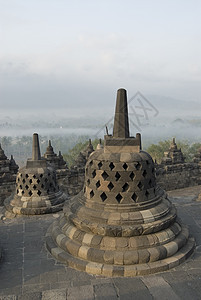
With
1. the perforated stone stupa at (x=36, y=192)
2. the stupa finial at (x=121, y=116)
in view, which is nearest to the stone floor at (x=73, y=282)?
the perforated stone stupa at (x=36, y=192)

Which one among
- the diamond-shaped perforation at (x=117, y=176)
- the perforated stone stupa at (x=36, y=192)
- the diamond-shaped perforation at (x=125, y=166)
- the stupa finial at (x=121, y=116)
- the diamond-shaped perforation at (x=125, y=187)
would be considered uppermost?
the stupa finial at (x=121, y=116)

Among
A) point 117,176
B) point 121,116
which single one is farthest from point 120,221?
point 121,116

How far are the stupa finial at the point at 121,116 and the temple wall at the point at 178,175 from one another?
1233 centimetres

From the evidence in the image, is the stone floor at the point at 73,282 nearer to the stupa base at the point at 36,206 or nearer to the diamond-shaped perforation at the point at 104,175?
the diamond-shaped perforation at the point at 104,175

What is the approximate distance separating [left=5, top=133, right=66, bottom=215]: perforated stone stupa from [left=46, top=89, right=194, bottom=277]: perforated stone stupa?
8.88 ft

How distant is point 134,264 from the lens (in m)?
4.59

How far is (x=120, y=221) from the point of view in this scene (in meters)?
4.93

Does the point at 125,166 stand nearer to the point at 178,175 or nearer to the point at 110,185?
the point at 110,185

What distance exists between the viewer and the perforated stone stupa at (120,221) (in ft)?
15.1

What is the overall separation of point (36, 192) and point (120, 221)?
15.8 feet

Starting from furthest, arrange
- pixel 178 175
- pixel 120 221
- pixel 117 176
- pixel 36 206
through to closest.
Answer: pixel 178 175
pixel 36 206
pixel 117 176
pixel 120 221

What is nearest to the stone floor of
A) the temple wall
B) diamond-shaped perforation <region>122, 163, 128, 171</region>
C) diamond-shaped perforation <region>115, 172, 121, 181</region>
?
diamond-shaped perforation <region>115, 172, 121, 181</region>

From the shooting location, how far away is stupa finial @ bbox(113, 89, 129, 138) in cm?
550

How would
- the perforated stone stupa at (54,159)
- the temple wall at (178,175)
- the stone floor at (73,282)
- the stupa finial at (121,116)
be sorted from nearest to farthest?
the stone floor at (73,282), the stupa finial at (121,116), the temple wall at (178,175), the perforated stone stupa at (54,159)
